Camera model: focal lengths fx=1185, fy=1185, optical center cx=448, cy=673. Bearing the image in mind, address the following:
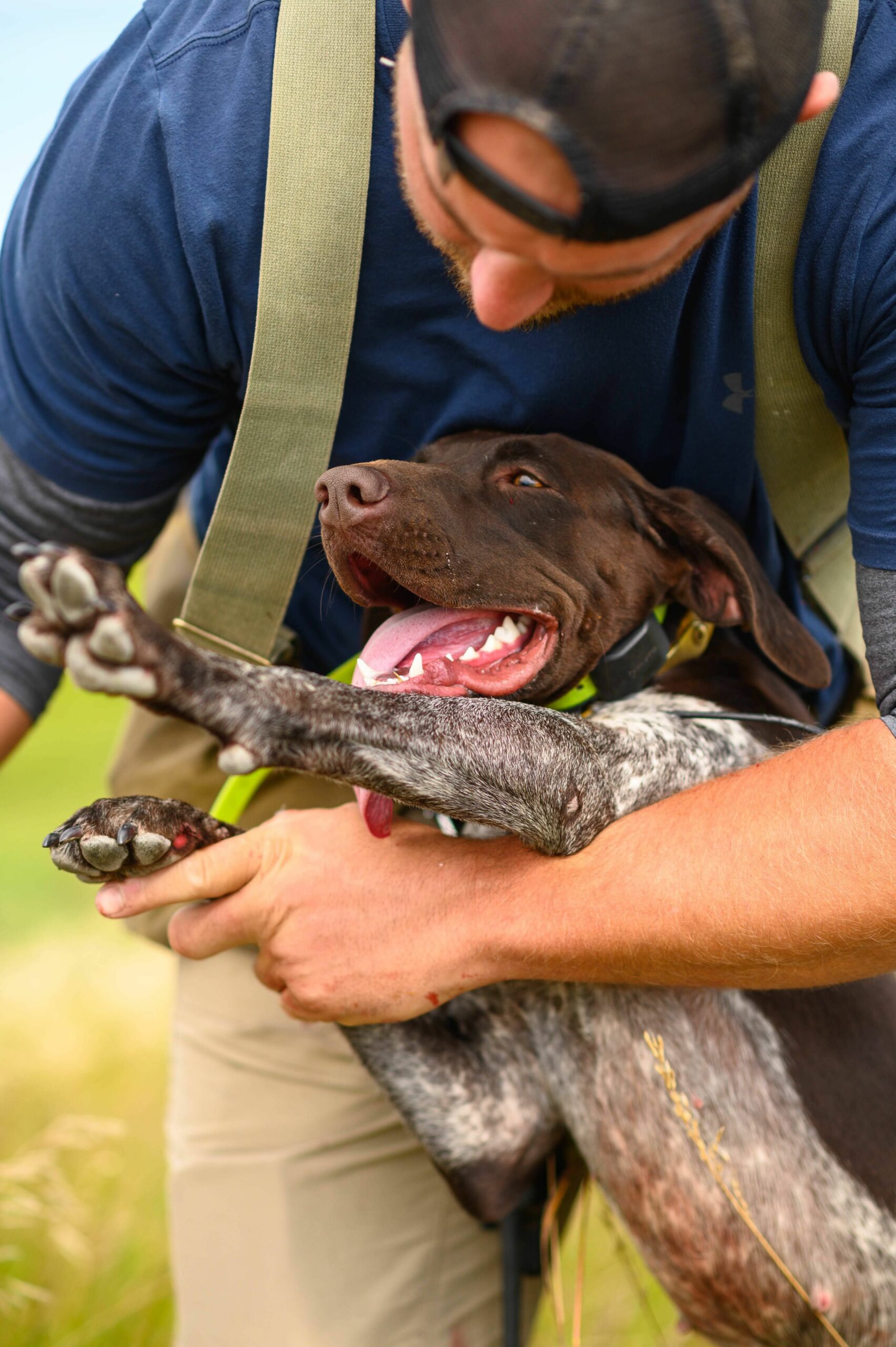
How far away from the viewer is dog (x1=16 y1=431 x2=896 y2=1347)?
7.40ft

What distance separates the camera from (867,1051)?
277 cm

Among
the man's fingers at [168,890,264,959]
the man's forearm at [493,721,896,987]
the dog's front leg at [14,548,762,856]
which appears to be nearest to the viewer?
the dog's front leg at [14,548,762,856]

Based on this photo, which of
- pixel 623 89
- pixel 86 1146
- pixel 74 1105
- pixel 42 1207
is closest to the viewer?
pixel 623 89

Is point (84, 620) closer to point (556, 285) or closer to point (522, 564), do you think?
point (556, 285)

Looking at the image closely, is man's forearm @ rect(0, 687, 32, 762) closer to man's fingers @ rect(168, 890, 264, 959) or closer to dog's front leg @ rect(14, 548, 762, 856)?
man's fingers @ rect(168, 890, 264, 959)

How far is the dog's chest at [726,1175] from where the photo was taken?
8.75 ft

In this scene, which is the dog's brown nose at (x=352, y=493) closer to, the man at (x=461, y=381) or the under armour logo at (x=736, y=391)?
the man at (x=461, y=381)

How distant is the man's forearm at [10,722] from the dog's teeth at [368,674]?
3.10ft

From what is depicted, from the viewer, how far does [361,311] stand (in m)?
2.46

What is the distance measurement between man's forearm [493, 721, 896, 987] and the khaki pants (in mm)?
957

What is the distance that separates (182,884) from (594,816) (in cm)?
83

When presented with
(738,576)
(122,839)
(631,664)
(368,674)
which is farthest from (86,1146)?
(738,576)

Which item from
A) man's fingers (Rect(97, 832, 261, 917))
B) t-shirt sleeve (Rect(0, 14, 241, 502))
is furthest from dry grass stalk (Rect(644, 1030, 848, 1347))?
t-shirt sleeve (Rect(0, 14, 241, 502))

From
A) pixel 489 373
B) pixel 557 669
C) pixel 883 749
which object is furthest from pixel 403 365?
pixel 883 749
